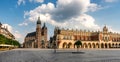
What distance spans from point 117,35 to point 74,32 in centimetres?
4432

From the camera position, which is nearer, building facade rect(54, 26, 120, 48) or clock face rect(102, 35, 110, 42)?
building facade rect(54, 26, 120, 48)

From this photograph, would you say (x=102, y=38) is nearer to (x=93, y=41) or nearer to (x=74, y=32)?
(x=93, y=41)

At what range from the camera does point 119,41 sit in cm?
16738

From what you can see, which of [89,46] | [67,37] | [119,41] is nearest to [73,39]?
[67,37]

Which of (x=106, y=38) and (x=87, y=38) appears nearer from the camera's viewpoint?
(x=87, y=38)

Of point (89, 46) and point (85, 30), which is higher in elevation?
point (85, 30)

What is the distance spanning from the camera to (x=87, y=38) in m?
161

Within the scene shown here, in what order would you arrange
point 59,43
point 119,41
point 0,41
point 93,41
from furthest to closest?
1. point 119,41
2. point 93,41
3. point 59,43
4. point 0,41

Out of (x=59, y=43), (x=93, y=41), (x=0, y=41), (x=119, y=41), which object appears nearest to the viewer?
(x=0, y=41)

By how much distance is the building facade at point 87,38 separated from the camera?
147113 millimetres

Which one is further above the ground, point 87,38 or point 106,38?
point 87,38

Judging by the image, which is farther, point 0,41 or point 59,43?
point 59,43

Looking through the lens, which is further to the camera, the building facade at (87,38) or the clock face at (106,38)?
the clock face at (106,38)

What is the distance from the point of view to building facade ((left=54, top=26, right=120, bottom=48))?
147113mm
